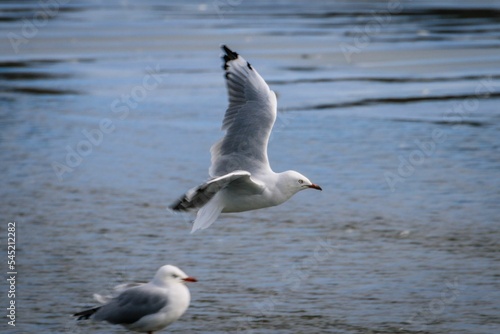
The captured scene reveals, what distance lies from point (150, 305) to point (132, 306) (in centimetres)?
13

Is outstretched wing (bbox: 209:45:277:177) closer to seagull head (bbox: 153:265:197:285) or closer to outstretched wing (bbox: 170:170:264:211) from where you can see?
outstretched wing (bbox: 170:170:264:211)

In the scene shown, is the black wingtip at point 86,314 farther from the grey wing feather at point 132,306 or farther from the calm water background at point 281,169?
the calm water background at point 281,169

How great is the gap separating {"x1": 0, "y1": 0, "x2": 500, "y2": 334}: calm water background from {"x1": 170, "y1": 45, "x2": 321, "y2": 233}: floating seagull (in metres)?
0.70

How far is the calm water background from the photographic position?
25.4ft

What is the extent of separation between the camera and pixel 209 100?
1602 cm

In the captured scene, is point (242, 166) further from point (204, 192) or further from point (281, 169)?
point (281, 169)

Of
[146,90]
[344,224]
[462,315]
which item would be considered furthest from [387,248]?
[146,90]

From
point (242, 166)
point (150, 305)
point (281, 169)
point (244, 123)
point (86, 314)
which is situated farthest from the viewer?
point (281, 169)

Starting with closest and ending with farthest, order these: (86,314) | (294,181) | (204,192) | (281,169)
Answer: (86,314) → (204,192) → (294,181) → (281,169)

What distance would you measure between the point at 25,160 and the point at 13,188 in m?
1.32

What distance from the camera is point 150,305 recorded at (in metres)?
6.50

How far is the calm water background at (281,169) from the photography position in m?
7.73

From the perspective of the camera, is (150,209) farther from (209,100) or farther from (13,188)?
(209,100)

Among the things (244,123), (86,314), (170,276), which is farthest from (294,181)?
(86,314)
